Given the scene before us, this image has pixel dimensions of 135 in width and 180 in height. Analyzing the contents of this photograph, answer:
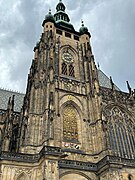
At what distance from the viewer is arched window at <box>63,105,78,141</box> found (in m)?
25.4

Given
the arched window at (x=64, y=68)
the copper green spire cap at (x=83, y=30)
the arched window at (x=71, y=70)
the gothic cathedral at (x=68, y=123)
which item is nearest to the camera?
the gothic cathedral at (x=68, y=123)

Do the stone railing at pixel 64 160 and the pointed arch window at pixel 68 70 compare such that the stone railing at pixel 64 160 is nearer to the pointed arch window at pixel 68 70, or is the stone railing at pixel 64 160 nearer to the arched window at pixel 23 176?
the arched window at pixel 23 176

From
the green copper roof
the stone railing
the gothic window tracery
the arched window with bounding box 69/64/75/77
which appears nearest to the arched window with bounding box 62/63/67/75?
the arched window with bounding box 69/64/75/77

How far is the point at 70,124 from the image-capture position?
86.4ft

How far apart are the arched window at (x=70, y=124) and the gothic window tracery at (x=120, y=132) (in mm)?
4195

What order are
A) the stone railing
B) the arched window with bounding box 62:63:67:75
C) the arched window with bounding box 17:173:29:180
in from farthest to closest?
the arched window with bounding box 62:63:67:75
the stone railing
the arched window with bounding box 17:173:29:180

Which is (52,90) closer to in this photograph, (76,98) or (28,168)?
(76,98)

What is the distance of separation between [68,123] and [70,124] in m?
0.26

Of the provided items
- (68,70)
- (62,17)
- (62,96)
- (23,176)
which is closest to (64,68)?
(68,70)

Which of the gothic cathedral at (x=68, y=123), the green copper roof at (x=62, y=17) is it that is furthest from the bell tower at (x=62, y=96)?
the green copper roof at (x=62, y=17)

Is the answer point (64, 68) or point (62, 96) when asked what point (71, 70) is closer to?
point (64, 68)

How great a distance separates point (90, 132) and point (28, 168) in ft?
28.4

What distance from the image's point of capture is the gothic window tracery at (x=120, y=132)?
2702 centimetres

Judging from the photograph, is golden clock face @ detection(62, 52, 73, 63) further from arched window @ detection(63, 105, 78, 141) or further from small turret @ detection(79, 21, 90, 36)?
arched window @ detection(63, 105, 78, 141)
